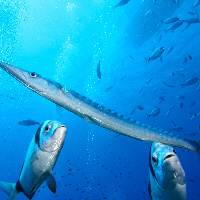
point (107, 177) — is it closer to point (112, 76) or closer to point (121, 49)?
point (112, 76)

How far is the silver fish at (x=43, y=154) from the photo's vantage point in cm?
166

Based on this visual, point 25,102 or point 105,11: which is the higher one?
point 105,11

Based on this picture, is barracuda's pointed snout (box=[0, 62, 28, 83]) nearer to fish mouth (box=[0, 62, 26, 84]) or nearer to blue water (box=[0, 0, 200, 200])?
fish mouth (box=[0, 62, 26, 84])

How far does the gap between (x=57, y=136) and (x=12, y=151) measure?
88.4m

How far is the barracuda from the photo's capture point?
1530mm

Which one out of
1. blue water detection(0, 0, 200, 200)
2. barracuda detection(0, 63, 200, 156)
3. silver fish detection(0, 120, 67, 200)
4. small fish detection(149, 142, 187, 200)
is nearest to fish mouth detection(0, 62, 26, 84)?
barracuda detection(0, 63, 200, 156)

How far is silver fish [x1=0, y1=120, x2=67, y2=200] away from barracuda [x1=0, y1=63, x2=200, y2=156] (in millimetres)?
307

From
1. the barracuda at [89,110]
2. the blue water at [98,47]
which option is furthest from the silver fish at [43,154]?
the blue water at [98,47]

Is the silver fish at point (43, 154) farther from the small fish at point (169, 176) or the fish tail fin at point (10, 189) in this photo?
the small fish at point (169, 176)

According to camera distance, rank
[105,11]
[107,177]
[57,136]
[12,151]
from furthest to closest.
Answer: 1. [12,151]
2. [107,177]
3. [105,11]
4. [57,136]

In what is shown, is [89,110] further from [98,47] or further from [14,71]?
[98,47]

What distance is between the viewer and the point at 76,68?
29688mm

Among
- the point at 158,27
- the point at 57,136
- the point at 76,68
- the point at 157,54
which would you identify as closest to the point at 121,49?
the point at 158,27

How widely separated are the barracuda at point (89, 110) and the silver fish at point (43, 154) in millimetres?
307
